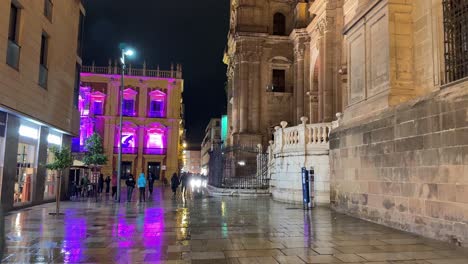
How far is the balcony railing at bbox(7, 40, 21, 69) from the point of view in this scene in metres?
15.2

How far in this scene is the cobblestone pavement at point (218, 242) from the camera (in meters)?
7.30

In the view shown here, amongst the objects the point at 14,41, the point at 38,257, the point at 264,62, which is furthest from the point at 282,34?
the point at 38,257

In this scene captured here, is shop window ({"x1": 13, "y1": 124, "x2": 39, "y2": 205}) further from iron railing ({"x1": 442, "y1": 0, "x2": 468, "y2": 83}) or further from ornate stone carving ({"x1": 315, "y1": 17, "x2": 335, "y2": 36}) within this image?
ornate stone carving ({"x1": 315, "y1": 17, "x2": 335, "y2": 36})

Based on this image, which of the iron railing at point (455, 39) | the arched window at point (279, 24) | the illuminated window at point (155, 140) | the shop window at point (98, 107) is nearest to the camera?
the iron railing at point (455, 39)

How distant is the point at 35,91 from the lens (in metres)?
17.6

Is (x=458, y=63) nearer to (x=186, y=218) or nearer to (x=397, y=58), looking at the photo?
(x=397, y=58)

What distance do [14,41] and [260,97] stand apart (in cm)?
2659

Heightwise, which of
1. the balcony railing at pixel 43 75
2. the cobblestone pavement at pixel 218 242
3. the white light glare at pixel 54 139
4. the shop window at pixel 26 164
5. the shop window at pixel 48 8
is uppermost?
the shop window at pixel 48 8

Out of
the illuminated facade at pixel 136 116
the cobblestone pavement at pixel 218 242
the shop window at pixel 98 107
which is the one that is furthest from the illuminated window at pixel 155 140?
the cobblestone pavement at pixel 218 242

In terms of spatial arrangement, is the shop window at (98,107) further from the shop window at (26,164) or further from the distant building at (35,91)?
the shop window at (26,164)

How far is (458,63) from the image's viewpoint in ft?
32.0

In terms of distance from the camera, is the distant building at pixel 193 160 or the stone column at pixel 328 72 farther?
the distant building at pixel 193 160

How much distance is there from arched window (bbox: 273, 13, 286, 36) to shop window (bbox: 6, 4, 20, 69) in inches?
1149

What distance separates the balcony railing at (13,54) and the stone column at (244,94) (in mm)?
25168
